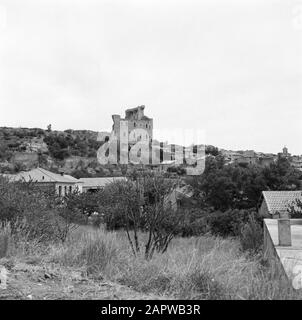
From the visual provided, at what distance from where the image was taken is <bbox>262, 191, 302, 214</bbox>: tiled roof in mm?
32744

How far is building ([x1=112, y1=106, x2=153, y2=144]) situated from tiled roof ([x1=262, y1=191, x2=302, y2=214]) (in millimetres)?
58269

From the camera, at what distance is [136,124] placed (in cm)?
10862

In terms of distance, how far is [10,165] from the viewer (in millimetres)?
76312

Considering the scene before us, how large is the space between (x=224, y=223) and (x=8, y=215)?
2741cm

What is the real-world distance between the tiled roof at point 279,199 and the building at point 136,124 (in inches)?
2294

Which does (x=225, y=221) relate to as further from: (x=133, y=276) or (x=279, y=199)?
(x=133, y=276)

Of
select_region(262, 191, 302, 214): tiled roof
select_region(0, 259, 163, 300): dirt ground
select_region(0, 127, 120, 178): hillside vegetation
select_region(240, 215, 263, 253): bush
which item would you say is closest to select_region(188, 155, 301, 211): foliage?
select_region(262, 191, 302, 214): tiled roof

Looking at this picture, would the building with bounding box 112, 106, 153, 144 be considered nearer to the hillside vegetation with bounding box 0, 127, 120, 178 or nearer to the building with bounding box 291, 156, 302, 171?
the hillside vegetation with bounding box 0, 127, 120, 178

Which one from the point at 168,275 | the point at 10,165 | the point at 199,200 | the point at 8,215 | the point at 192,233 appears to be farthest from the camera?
the point at 10,165

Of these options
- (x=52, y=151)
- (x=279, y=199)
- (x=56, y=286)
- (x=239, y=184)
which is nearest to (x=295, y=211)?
(x=279, y=199)

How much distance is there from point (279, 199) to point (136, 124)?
76236 mm
